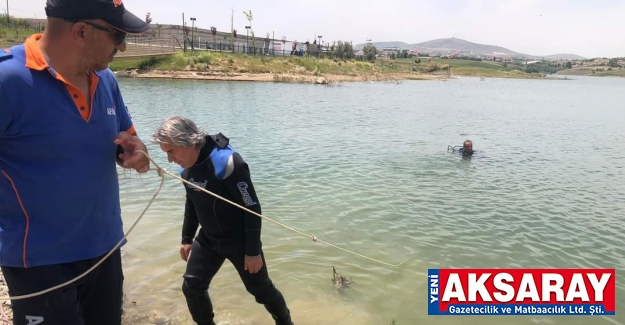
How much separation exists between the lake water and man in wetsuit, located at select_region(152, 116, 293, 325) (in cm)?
125

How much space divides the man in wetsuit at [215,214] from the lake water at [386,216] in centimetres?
125

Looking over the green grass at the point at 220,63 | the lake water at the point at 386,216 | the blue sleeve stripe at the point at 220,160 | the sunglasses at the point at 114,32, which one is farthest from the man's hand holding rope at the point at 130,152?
the green grass at the point at 220,63

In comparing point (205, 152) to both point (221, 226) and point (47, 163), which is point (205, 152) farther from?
point (47, 163)

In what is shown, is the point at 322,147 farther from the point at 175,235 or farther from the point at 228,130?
the point at 175,235

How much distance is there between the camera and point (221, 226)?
3875 mm

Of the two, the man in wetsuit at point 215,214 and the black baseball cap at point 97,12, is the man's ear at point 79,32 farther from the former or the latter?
the man in wetsuit at point 215,214

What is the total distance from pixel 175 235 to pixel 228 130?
1179cm

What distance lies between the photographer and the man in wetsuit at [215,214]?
3600mm

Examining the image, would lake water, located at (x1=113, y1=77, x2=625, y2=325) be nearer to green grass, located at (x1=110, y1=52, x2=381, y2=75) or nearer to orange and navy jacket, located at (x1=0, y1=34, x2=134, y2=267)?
orange and navy jacket, located at (x1=0, y1=34, x2=134, y2=267)

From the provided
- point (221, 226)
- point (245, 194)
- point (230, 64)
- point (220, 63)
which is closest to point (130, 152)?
point (245, 194)

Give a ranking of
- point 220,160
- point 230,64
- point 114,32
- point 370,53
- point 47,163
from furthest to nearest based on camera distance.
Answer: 1. point 370,53
2. point 230,64
3. point 220,160
4. point 114,32
5. point 47,163

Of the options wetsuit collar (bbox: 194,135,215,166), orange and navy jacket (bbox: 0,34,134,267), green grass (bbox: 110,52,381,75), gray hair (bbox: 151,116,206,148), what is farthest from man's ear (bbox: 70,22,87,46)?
green grass (bbox: 110,52,381,75)

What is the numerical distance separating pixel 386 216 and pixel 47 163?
7723 mm

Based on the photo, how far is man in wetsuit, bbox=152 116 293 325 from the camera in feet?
11.8
